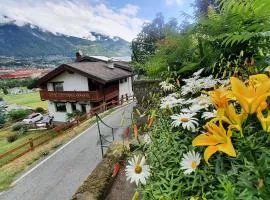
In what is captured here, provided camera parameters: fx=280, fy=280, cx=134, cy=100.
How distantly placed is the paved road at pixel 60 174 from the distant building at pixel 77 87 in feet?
37.2

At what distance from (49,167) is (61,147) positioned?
2616 millimetres

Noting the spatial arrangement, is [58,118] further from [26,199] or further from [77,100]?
[26,199]

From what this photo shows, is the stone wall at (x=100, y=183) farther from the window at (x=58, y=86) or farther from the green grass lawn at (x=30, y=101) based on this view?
the green grass lawn at (x=30, y=101)

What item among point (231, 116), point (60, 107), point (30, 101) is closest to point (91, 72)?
point (60, 107)

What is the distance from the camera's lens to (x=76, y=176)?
9398 mm

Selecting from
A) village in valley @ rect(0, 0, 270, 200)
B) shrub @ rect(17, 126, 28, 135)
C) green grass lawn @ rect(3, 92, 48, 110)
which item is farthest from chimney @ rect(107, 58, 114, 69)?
green grass lawn @ rect(3, 92, 48, 110)

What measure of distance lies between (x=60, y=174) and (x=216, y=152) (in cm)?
888

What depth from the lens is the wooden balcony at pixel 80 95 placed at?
23962mm

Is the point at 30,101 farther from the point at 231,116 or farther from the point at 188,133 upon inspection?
the point at 231,116

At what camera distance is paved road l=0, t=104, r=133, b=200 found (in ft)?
28.0

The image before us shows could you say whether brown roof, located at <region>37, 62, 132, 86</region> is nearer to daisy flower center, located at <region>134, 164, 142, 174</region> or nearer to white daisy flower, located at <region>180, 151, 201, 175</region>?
white daisy flower, located at <region>180, 151, 201, 175</region>

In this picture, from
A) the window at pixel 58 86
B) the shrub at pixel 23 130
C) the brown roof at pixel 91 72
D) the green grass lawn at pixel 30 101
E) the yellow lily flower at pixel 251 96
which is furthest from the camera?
the green grass lawn at pixel 30 101

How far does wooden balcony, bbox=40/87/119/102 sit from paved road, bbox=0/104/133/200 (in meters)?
10.7

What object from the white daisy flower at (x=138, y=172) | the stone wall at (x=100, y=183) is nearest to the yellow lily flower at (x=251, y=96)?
the white daisy flower at (x=138, y=172)
